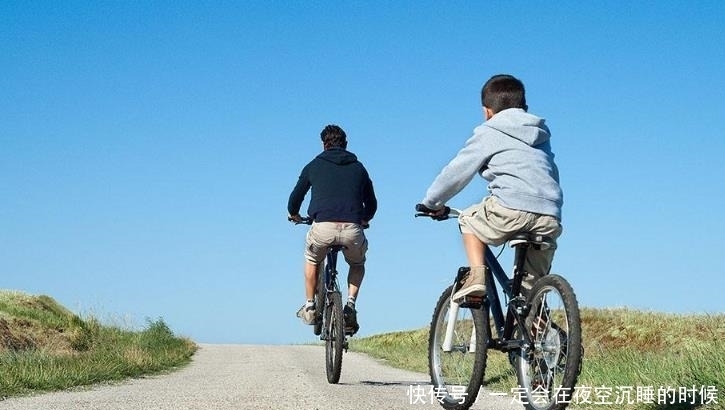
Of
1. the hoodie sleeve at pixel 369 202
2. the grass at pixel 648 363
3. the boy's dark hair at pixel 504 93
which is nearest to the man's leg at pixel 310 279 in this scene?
the hoodie sleeve at pixel 369 202

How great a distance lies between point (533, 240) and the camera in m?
5.15

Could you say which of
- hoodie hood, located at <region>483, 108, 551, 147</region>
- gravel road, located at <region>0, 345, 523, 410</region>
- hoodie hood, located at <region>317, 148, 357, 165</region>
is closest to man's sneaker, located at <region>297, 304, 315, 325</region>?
gravel road, located at <region>0, 345, 523, 410</region>

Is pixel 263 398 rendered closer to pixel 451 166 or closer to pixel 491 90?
pixel 451 166

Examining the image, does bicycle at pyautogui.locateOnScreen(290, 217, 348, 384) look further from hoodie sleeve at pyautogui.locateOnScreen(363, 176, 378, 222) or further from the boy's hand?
the boy's hand

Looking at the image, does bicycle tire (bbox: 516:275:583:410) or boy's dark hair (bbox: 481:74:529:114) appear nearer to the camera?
bicycle tire (bbox: 516:275:583:410)

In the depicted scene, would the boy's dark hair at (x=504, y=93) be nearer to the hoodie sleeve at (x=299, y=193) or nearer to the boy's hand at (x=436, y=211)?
the boy's hand at (x=436, y=211)

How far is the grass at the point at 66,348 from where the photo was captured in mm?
8336

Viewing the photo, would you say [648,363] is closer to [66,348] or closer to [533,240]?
[533,240]

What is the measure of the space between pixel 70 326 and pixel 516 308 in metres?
13.5

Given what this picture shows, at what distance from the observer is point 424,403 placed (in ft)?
21.8

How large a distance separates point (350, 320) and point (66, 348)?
826 cm

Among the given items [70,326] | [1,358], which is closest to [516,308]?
[1,358]

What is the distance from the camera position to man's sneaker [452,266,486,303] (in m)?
5.34

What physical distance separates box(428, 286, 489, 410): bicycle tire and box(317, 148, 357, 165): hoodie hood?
3.33 metres
